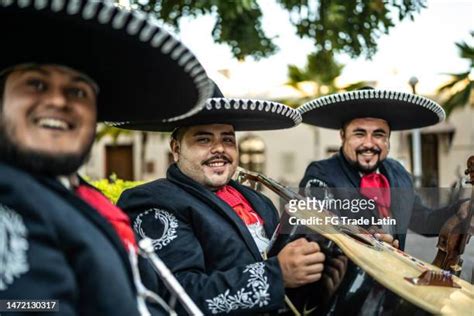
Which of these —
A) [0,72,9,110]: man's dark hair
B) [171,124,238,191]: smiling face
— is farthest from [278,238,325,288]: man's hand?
[0,72,9,110]: man's dark hair

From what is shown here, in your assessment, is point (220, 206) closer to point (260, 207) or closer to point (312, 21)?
point (260, 207)

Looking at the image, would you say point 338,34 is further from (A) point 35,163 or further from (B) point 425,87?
(B) point 425,87

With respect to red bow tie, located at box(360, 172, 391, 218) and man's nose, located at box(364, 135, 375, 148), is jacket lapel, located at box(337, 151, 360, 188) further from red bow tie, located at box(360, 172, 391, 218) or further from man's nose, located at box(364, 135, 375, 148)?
man's nose, located at box(364, 135, 375, 148)

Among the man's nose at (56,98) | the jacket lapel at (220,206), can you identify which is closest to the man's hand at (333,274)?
the jacket lapel at (220,206)

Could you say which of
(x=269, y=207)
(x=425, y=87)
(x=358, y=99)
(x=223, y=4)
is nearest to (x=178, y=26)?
(x=223, y=4)

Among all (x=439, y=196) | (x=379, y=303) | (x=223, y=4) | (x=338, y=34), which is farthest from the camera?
(x=338, y=34)

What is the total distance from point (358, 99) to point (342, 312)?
5.05ft

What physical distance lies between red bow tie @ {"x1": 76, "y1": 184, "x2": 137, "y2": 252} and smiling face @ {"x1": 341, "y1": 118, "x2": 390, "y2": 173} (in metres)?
2.06

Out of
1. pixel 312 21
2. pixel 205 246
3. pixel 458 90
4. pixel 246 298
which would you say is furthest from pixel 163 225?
pixel 458 90

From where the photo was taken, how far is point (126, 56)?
4.61 feet

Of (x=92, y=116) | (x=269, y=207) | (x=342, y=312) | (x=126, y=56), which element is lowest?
(x=342, y=312)

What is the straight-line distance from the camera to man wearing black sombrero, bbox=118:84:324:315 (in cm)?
188

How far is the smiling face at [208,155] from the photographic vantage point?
2.34m

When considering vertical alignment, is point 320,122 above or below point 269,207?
above
